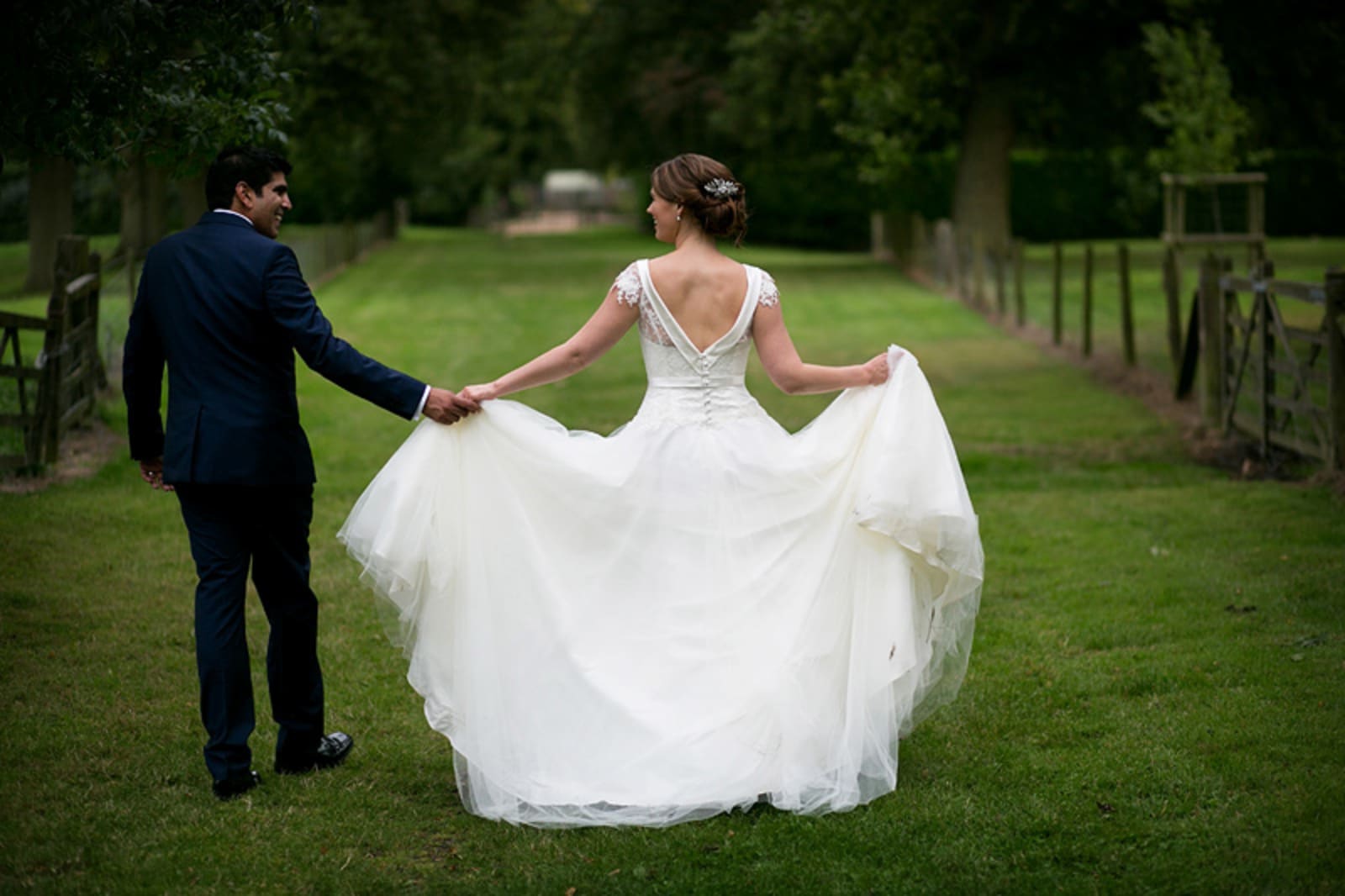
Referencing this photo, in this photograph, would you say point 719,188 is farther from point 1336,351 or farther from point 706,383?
point 1336,351

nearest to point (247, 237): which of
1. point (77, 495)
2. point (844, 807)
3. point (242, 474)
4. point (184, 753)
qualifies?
point (242, 474)

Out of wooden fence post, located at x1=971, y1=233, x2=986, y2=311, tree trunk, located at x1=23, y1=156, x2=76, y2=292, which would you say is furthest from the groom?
wooden fence post, located at x1=971, y1=233, x2=986, y2=311

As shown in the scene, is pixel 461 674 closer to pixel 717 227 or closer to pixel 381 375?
pixel 381 375

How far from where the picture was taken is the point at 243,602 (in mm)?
5402

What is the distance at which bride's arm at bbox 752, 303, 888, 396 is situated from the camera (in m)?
5.62

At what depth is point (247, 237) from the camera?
17.4ft

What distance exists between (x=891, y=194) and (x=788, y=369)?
40608 mm

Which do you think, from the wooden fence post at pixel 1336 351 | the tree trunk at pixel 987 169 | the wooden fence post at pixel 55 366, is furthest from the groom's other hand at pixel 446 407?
the tree trunk at pixel 987 169

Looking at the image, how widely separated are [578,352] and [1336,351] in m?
6.76

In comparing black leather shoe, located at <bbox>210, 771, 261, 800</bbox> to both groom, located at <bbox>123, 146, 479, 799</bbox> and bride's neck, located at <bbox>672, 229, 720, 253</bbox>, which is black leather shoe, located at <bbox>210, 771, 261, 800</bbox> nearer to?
groom, located at <bbox>123, 146, 479, 799</bbox>

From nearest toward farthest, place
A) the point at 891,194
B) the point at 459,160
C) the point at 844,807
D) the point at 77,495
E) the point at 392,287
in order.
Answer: the point at 844,807 → the point at 77,495 → the point at 392,287 → the point at 891,194 → the point at 459,160

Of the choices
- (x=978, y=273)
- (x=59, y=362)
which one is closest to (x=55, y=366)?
(x=59, y=362)

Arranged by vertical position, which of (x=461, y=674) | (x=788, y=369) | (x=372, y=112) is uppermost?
(x=372, y=112)

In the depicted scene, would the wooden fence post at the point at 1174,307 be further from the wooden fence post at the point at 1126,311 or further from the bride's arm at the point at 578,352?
the bride's arm at the point at 578,352
